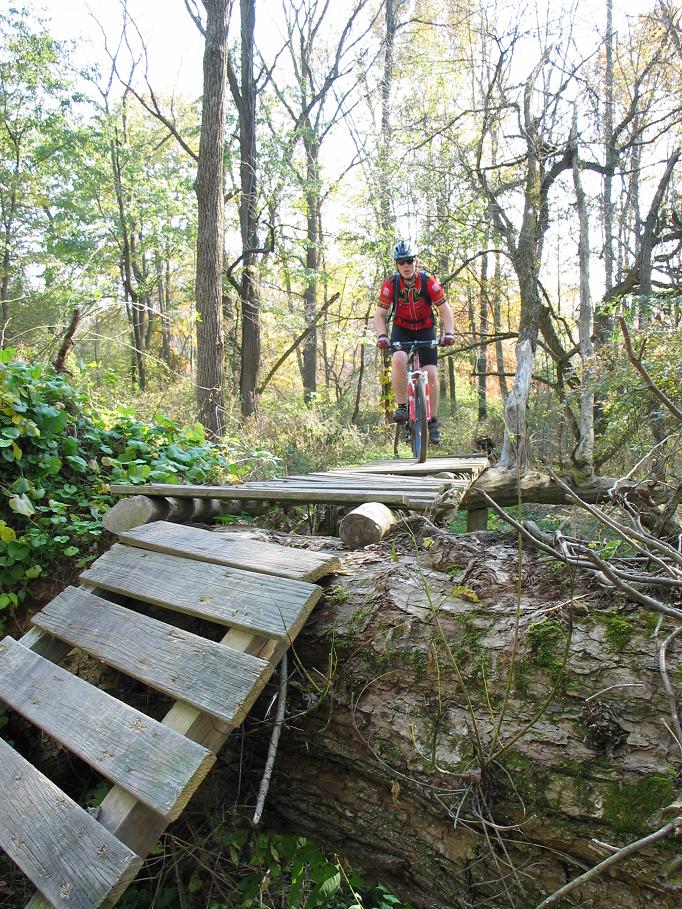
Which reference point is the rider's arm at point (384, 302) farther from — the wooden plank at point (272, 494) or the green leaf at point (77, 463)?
the green leaf at point (77, 463)

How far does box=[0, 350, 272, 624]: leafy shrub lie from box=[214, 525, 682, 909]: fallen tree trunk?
1.94m

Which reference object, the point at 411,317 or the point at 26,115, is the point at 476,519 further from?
the point at 26,115

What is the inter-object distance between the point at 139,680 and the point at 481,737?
1.41 meters

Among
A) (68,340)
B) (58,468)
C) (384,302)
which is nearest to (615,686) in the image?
(58,468)

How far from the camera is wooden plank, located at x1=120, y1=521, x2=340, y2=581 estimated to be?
8.03ft

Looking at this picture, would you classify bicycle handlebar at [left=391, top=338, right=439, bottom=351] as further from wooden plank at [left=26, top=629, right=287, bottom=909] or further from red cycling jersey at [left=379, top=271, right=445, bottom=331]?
wooden plank at [left=26, top=629, right=287, bottom=909]

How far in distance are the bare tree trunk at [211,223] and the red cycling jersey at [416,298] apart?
3.07 metres

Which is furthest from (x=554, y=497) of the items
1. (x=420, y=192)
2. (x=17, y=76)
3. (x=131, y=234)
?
(x=17, y=76)

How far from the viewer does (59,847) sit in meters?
1.73

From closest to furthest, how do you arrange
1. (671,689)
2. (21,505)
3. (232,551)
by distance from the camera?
(671,689) < (232,551) < (21,505)

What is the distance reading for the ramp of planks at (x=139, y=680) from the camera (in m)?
1.70

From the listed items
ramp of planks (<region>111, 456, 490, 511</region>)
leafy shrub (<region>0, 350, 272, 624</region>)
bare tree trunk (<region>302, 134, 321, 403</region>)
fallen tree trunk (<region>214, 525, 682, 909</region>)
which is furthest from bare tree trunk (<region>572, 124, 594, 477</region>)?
fallen tree trunk (<region>214, 525, 682, 909</region>)

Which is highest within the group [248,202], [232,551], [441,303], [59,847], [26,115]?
[26,115]

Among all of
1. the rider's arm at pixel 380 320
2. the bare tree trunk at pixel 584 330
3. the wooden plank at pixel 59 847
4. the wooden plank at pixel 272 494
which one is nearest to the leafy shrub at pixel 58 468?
the wooden plank at pixel 272 494
